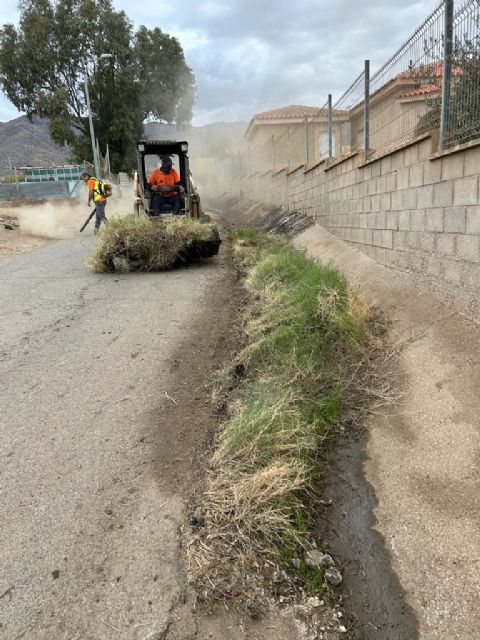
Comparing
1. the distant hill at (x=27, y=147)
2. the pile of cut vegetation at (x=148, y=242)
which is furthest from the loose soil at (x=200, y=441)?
the distant hill at (x=27, y=147)

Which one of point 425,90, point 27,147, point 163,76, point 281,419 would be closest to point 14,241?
point 425,90

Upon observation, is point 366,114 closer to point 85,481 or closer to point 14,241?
point 85,481

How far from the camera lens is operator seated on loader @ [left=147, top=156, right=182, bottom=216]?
37.9ft

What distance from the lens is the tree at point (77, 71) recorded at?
37.3 metres

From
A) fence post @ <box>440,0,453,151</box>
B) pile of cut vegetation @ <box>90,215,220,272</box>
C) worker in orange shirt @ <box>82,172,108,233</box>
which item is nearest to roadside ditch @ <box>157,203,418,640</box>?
fence post @ <box>440,0,453,151</box>

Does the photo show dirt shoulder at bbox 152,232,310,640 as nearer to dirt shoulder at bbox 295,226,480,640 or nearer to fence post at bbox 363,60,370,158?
dirt shoulder at bbox 295,226,480,640

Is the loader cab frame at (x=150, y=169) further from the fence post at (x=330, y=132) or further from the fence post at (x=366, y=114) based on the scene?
the fence post at (x=366, y=114)

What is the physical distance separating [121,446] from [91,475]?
1.23ft

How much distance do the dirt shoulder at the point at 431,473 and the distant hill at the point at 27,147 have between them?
88873mm

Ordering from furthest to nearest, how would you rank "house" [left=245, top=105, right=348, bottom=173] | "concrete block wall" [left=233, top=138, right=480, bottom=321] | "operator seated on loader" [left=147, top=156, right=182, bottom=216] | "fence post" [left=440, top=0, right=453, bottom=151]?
1. "operator seated on loader" [left=147, top=156, right=182, bottom=216]
2. "house" [left=245, top=105, right=348, bottom=173]
3. "fence post" [left=440, top=0, right=453, bottom=151]
4. "concrete block wall" [left=233, top=138, right=480, bottom=321]

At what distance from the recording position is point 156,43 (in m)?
44.3

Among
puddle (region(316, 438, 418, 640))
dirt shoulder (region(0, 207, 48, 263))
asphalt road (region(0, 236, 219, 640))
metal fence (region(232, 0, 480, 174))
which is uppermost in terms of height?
metal fence (region(232, 0, 480, 174))

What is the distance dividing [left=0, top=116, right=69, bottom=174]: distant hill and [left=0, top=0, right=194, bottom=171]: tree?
47932mm

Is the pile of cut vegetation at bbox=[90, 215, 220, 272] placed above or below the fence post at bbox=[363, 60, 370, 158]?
below
